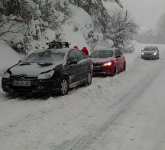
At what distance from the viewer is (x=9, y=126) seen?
516 centimetres

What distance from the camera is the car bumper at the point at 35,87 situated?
736 cm

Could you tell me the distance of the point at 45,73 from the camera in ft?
24.5

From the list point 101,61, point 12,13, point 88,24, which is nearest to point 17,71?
point 101,61

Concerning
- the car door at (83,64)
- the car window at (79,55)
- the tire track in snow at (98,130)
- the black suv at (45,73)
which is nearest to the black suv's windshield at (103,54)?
the car door at (83,64)

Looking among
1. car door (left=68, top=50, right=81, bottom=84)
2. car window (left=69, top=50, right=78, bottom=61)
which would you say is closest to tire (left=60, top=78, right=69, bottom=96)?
car door (left=68, top=50, right=81, bottom=84)

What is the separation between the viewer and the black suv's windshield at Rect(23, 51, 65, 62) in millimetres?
8557

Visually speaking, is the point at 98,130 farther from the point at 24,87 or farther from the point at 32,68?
the point at 32,68

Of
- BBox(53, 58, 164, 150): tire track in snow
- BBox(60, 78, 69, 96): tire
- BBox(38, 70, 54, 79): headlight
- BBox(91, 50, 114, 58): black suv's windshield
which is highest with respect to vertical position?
BBox(91, 50, 114, 58): black suv's windshield

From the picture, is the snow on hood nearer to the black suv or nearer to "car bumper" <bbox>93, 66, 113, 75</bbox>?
the black suv

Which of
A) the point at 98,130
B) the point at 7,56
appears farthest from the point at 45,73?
the point at 7,56

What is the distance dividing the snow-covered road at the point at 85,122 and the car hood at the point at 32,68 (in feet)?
2.60

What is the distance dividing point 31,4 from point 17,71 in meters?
8.46

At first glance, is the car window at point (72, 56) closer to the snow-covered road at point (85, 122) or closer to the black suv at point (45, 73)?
the black suv at point (45, 73)

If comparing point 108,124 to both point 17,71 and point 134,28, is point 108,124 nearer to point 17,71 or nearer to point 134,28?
point 17,71
